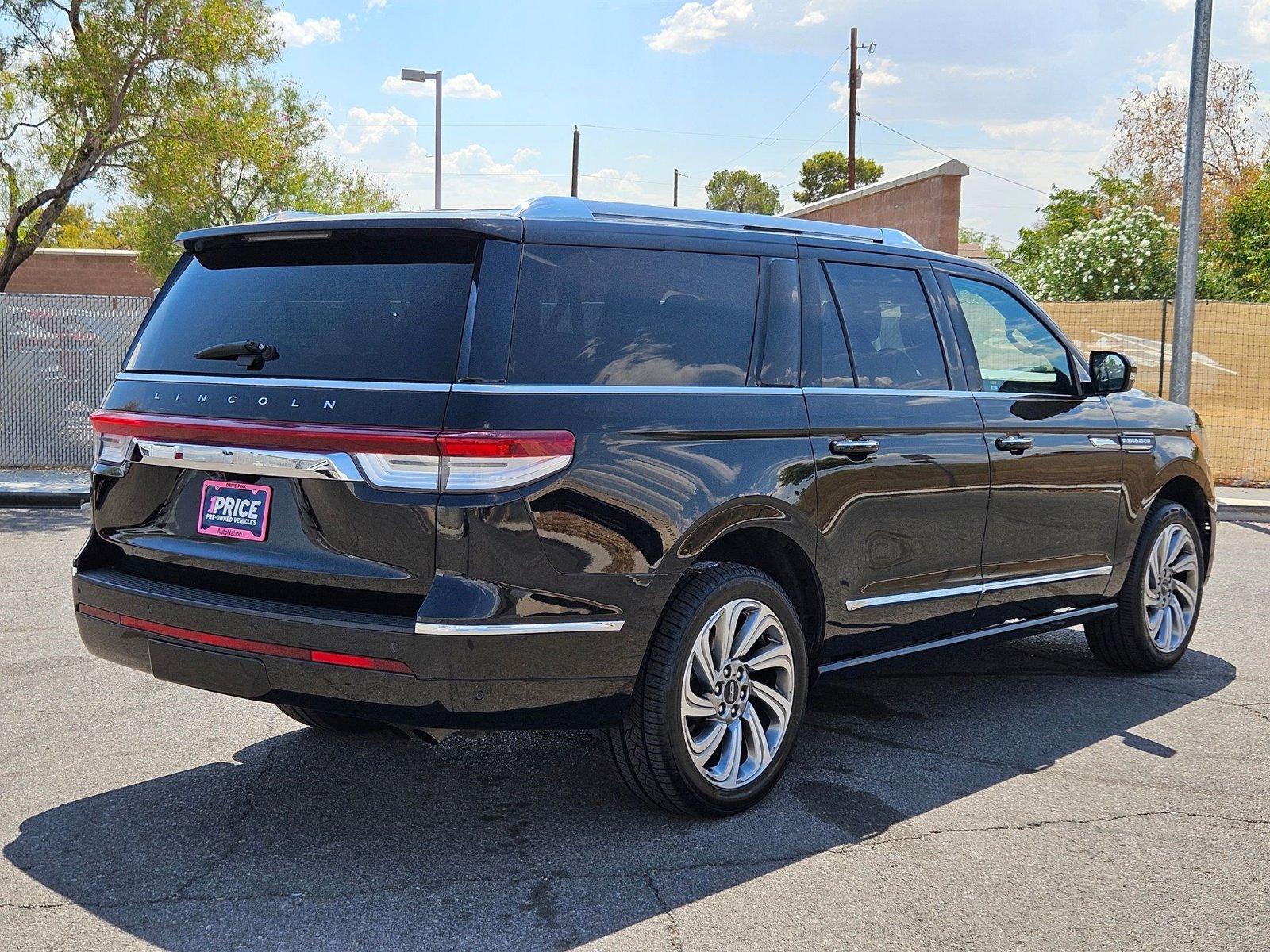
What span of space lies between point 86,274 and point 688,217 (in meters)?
40.1

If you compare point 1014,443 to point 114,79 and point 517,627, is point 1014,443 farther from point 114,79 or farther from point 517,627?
point 114,79

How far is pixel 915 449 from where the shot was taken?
5082 millimetres

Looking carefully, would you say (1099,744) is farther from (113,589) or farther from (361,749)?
(113,589)

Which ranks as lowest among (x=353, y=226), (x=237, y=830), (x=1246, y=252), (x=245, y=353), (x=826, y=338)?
(x=237, y=830)

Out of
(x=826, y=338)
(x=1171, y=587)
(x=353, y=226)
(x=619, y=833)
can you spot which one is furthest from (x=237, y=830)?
(x=1171, y=587)

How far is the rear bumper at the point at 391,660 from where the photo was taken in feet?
12.2

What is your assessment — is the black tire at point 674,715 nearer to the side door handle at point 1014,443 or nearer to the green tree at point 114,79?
the side door handle at point 1014,443

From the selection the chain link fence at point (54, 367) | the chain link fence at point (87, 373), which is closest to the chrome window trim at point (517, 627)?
the chain link fence at point (87, 373)

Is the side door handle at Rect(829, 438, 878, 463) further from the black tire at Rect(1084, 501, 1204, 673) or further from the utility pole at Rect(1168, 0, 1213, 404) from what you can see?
the utility pole at Rect(1168, 0, 1213, 404)

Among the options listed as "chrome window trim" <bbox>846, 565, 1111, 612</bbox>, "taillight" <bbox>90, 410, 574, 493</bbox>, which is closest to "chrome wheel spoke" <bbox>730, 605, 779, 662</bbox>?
"chrome window trim" <bbox>846, 565, 1111, 612</bbox>

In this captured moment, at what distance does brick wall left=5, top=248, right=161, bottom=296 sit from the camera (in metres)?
40.1

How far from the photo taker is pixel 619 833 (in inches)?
169

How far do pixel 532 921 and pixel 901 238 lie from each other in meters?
3.26

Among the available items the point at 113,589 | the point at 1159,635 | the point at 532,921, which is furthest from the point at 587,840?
the point at 1159,635
